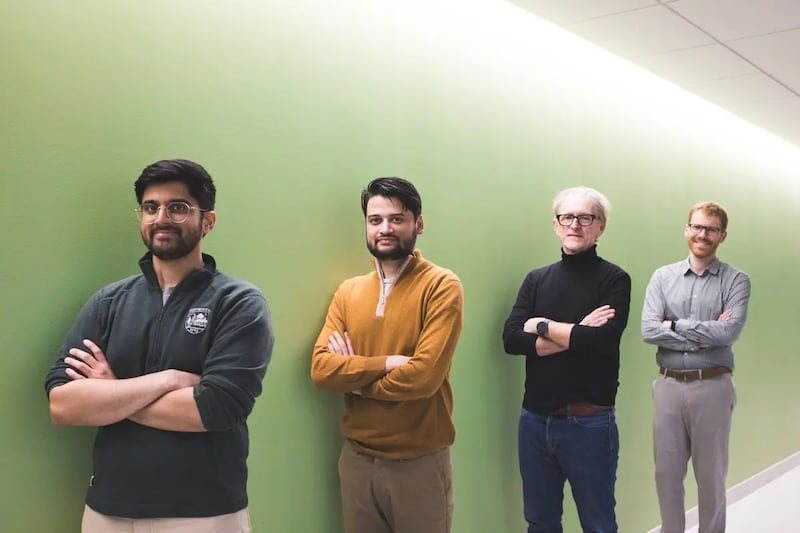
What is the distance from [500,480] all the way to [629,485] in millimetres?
1293

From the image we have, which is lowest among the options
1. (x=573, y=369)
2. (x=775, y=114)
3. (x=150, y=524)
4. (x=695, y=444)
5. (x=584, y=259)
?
(x=695, y=444)

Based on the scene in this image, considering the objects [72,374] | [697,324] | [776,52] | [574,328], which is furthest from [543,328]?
[776,52]

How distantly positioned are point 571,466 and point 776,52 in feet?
8.38

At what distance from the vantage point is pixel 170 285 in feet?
7.12

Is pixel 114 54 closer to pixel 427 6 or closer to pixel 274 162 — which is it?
pixel 274 162

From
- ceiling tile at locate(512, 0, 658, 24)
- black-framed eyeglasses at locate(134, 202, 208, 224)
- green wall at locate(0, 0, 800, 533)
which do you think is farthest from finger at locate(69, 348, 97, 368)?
ceiling tile at locate(512, 0, 658, 24)

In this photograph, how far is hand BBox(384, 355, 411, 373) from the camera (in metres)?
2.68

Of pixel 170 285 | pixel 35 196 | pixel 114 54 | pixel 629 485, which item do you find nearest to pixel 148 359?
pixel 170 285

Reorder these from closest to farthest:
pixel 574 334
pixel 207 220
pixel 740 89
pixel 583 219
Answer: pixel 207 220 < pixel 574 334 < pixel 583 219 < pixel 740 89

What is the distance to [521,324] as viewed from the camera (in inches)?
138

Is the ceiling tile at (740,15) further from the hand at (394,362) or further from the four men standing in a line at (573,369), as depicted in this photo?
the hand at (394,362)

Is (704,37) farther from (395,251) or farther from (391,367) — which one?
(391,367)

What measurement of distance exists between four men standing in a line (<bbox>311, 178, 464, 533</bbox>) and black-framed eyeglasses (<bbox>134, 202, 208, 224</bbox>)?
0.81 meters

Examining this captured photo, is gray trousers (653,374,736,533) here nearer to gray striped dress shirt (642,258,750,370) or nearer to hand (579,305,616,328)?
gray striped dress shirt (642,258,750,370)
